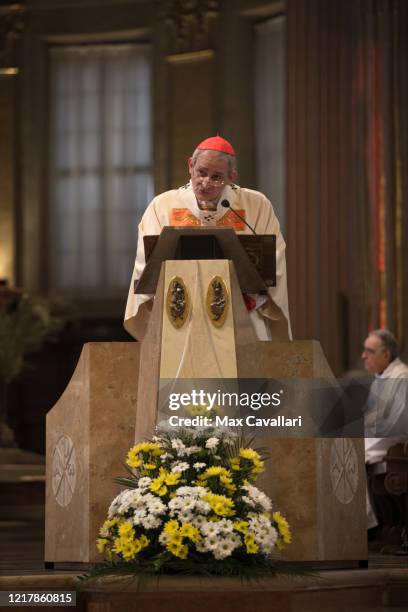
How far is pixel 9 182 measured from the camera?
46.5ft

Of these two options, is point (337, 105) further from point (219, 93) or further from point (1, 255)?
point (1, 255)

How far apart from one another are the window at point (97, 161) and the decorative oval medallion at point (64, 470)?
28.8 ft

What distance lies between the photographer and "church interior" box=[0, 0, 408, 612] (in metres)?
11.4

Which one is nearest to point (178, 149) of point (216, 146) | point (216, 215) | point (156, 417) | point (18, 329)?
point (18, 329)

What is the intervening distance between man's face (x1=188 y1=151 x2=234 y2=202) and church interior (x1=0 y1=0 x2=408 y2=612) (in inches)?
210

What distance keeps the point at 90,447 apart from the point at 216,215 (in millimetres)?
1297

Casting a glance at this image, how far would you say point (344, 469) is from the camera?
17.6 ft

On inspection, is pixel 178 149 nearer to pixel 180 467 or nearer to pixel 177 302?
pixel 177 302

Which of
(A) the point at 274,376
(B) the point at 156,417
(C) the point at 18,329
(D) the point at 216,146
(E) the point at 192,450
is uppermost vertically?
(D) the point at 216,146

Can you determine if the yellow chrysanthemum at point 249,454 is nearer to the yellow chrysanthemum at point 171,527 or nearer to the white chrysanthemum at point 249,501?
the white chrysanthemum at point 249,501

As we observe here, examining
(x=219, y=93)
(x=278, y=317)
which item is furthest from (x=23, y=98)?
(x=278, y=317)

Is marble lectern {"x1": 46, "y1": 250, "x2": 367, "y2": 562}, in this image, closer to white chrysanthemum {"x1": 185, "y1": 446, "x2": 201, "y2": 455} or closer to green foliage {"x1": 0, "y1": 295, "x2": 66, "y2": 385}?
white chrysanthemum {"x1": 185, "y1": 446, "x2": 201, "y2": 455}

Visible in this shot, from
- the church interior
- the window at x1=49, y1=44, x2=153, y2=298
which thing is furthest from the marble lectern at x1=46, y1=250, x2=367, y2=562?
the window at x1=49, y1=44, x2=153, y2=298

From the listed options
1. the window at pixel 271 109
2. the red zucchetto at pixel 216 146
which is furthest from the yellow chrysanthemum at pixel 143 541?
the window at pixel 271 109
